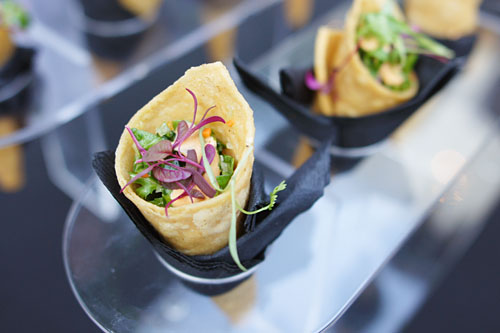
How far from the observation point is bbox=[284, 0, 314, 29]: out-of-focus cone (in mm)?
1577

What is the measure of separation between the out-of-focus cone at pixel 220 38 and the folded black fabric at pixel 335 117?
0.36 meters

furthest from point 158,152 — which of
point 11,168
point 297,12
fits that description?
point 297,12

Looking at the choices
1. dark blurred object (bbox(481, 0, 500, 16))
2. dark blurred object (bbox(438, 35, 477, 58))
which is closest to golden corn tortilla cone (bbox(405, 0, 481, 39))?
dark blurred object (bbox(438, 35, 477, 58))

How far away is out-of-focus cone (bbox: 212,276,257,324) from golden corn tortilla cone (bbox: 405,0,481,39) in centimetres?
86

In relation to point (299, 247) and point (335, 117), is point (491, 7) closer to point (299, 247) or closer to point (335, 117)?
point (335, 117)

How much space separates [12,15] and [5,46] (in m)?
0.08

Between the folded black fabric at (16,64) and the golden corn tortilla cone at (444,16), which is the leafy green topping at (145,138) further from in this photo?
the golden corn tortilla cone at (444,16)

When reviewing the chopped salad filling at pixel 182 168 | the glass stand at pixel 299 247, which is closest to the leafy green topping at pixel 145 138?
the chopped salad filling at pixel 182 168

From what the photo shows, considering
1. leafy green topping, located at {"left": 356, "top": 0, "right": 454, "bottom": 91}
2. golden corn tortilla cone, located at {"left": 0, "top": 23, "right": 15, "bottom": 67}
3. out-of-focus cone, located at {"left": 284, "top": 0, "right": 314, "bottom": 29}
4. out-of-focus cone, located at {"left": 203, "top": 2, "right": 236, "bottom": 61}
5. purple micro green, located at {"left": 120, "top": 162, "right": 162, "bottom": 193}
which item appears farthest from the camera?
out-of-focus cone, located at {"left": 284, "top": 0, "right": 314, "bottom": 29}

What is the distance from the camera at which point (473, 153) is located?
3.56 ft

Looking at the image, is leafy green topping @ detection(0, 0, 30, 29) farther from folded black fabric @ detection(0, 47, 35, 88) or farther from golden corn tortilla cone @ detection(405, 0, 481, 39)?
golden corn tortilla cone @ detection(405, 0, 481, 39)

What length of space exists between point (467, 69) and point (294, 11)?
24.5 inches

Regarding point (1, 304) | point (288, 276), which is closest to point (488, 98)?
point (288, 276)

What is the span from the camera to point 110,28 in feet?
4.74
